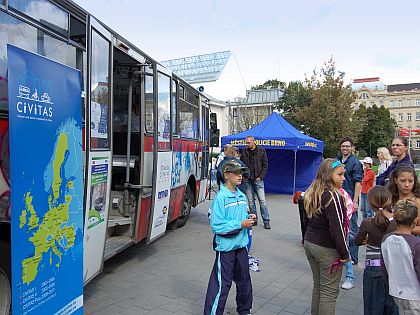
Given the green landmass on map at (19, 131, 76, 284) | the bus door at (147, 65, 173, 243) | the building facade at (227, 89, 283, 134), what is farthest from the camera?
the building facade at (227, 89, 283, 134)

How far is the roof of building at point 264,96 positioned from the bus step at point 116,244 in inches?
1639

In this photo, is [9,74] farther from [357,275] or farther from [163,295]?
[357,275]

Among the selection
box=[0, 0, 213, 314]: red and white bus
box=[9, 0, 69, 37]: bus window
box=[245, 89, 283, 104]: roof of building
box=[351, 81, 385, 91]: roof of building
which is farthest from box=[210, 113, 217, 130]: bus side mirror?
box=[351, 81, 385, 91]: roof of building

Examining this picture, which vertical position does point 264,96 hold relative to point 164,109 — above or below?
above

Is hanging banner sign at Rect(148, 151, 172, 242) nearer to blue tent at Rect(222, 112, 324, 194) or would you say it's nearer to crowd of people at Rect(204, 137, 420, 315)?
crowd of people at Rect(204, 137, 420, 315)

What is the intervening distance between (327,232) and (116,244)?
3274mm

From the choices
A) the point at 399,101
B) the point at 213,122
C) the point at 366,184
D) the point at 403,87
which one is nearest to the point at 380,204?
the point at 366,184

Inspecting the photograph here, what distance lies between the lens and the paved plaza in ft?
15.7

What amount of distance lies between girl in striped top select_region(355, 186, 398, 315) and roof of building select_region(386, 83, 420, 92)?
430 ft

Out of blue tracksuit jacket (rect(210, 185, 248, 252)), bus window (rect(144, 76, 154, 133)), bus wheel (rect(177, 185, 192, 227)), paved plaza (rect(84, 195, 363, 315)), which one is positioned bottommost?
paved plaza (rect(84, 195, 363, 315))

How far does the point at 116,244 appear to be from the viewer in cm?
584

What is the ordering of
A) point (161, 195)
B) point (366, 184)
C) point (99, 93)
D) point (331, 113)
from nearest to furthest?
point (99, 93), point (161, 195), point (366, 184), point (331, 113)

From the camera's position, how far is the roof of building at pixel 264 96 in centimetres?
4733

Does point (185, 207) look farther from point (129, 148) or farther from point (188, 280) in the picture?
point (188, 280)
